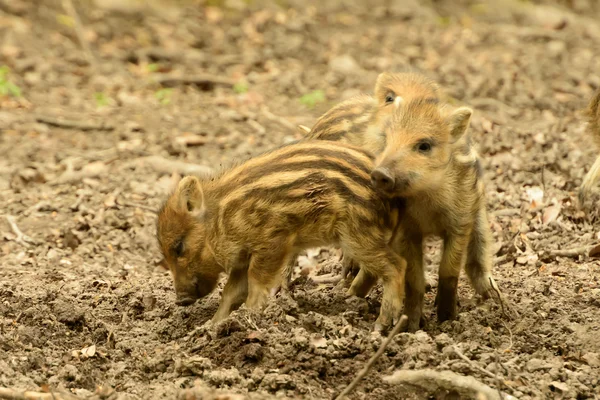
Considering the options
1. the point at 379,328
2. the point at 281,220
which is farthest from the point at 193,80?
the point at 379,328

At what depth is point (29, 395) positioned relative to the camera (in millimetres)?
4230

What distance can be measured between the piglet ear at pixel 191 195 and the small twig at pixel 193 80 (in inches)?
262

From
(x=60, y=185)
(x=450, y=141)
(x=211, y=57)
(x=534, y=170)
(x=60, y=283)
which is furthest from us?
(x=211, y=57)

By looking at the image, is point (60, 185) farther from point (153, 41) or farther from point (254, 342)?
point (153, 41)

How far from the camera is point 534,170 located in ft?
26.2

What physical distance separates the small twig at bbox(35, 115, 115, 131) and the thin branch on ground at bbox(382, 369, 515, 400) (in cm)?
686

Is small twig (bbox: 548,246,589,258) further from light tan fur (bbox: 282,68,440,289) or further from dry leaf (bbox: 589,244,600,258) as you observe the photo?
light tan fur (bbox: 282,68,440,289)

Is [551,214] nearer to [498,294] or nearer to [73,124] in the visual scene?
[498,294]

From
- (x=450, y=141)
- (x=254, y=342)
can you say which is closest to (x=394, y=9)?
(x=450, y=141)

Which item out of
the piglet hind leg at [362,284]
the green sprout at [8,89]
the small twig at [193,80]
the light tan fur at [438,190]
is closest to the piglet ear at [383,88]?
the light tan fur at [438,190]

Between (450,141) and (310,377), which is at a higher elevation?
(450,141)

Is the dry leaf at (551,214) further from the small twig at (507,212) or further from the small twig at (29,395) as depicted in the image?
the small twig at (29,395)

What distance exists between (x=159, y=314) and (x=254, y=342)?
1132mm

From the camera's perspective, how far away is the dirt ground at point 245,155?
4715 millimetres
